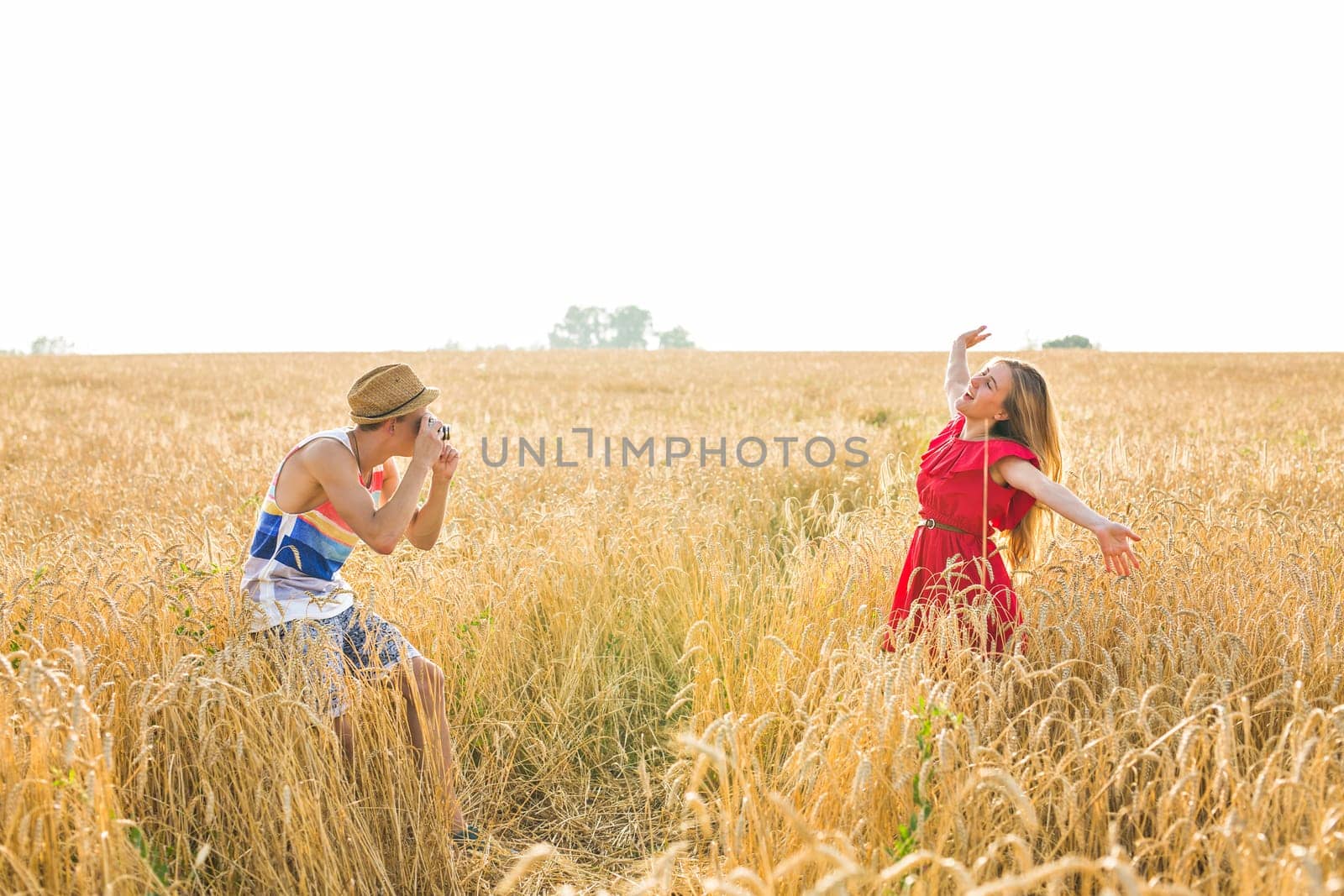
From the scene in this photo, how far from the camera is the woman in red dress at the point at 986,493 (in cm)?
312

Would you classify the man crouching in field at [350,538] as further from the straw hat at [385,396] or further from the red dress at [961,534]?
the red dress at [961,534]

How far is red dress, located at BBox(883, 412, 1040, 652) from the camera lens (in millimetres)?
3137

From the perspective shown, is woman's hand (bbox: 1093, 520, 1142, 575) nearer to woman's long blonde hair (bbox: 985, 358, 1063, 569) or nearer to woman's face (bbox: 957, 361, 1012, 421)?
woman's long blonde hair (bbox: 985, 358, 1063, 569)

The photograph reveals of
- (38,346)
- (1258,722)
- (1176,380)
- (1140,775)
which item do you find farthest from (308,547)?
(38,346)

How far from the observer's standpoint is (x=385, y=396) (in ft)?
9.26

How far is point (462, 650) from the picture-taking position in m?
3.61

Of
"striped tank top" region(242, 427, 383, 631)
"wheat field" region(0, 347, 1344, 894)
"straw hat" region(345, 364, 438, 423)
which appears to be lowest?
"wheat field" region(0, 347, 1344, 894)

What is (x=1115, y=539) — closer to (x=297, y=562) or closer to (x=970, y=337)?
(x=970, y=337)

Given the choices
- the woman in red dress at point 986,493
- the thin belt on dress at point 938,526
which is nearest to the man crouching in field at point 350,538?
the woman in red dress at point 986,493

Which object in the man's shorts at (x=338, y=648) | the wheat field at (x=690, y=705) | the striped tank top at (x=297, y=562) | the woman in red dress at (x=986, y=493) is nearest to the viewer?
the wheat field at (x=690, y=705)

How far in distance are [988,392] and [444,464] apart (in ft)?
6.49

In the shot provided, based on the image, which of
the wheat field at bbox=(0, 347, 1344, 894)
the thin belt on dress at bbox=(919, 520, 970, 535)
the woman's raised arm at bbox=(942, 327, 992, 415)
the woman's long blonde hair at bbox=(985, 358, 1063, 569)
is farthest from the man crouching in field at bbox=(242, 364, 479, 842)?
the woman's raised arm at bbox=(942, 327, 992, 415)

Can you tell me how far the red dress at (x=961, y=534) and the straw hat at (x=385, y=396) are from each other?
185cm

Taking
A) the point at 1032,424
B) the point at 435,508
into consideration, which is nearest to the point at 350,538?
the point at 435,508
